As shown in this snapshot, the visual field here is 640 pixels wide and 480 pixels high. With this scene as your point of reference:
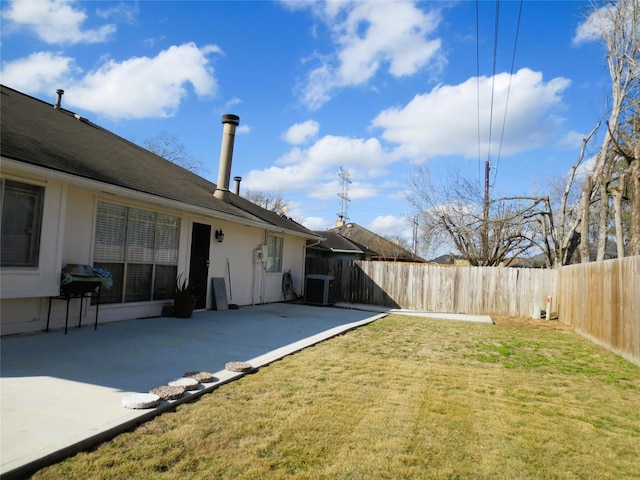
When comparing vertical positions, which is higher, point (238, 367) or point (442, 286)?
point (442, 286)

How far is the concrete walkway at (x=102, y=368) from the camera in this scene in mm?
2742

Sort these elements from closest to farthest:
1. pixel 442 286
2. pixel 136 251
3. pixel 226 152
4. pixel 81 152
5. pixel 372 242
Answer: pixel 81 152
pixel 136 251
pixel 226 152
pixel 442 286
pixel 372 242

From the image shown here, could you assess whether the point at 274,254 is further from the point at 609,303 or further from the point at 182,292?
the point at 609,303

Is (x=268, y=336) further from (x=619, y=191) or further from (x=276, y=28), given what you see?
(x=619, y=191)

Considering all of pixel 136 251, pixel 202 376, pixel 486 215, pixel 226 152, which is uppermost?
pixel 226 152

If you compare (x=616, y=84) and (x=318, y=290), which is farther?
(x=616, y=84)

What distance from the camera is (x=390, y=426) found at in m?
3.38

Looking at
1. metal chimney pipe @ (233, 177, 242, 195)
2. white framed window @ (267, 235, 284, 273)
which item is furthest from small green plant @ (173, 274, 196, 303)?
metal chimney pipe @ (233, 177, 242, 195)

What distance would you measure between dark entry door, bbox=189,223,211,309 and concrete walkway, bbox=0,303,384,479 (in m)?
1.01

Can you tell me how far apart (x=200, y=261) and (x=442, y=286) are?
7933mm

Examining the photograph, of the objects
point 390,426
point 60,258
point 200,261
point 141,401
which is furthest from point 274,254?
point 390,426

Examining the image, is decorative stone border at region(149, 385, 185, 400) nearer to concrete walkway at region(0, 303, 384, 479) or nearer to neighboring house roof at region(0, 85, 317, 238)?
concrete walkway at region(0, 303, 384, 479)

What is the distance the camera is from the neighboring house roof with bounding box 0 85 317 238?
571 centimetres

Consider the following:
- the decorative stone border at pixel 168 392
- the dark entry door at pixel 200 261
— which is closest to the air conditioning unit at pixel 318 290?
the dark entry door at pixel 200 261
